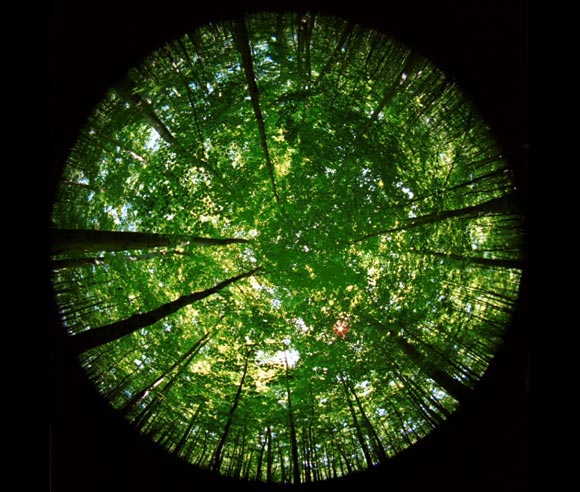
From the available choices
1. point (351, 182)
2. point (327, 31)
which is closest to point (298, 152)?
point (351, 182)

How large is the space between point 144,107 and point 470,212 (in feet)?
12.8

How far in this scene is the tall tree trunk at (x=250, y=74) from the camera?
2845 millimetres

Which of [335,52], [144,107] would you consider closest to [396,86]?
[335,52]

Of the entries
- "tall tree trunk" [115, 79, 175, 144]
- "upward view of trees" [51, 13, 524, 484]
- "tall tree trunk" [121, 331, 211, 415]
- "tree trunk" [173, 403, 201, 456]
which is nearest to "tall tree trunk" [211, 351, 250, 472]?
"upward view of trees" [51, 13, 524, 484]

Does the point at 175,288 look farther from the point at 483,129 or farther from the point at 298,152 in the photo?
the point at 483,129

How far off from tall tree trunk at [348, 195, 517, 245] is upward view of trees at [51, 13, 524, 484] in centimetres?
2

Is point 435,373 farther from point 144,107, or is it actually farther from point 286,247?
point 144,107

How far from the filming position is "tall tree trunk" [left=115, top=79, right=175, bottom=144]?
2.98 m

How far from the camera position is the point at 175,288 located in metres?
5.01

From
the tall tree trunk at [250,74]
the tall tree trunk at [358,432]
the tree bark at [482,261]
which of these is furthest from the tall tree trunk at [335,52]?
the tall tree trunk at [358,432]

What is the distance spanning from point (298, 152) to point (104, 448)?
15.5ft

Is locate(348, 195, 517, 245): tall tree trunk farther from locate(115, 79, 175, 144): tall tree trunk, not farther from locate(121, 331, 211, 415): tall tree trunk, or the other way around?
locate(115, 79, 175, 144): tall tree trunk

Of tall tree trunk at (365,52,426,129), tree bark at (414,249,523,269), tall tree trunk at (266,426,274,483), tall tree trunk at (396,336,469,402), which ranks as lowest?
tall tree trunk at (266,426,274,483)

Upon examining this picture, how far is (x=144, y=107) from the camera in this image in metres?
3.57
